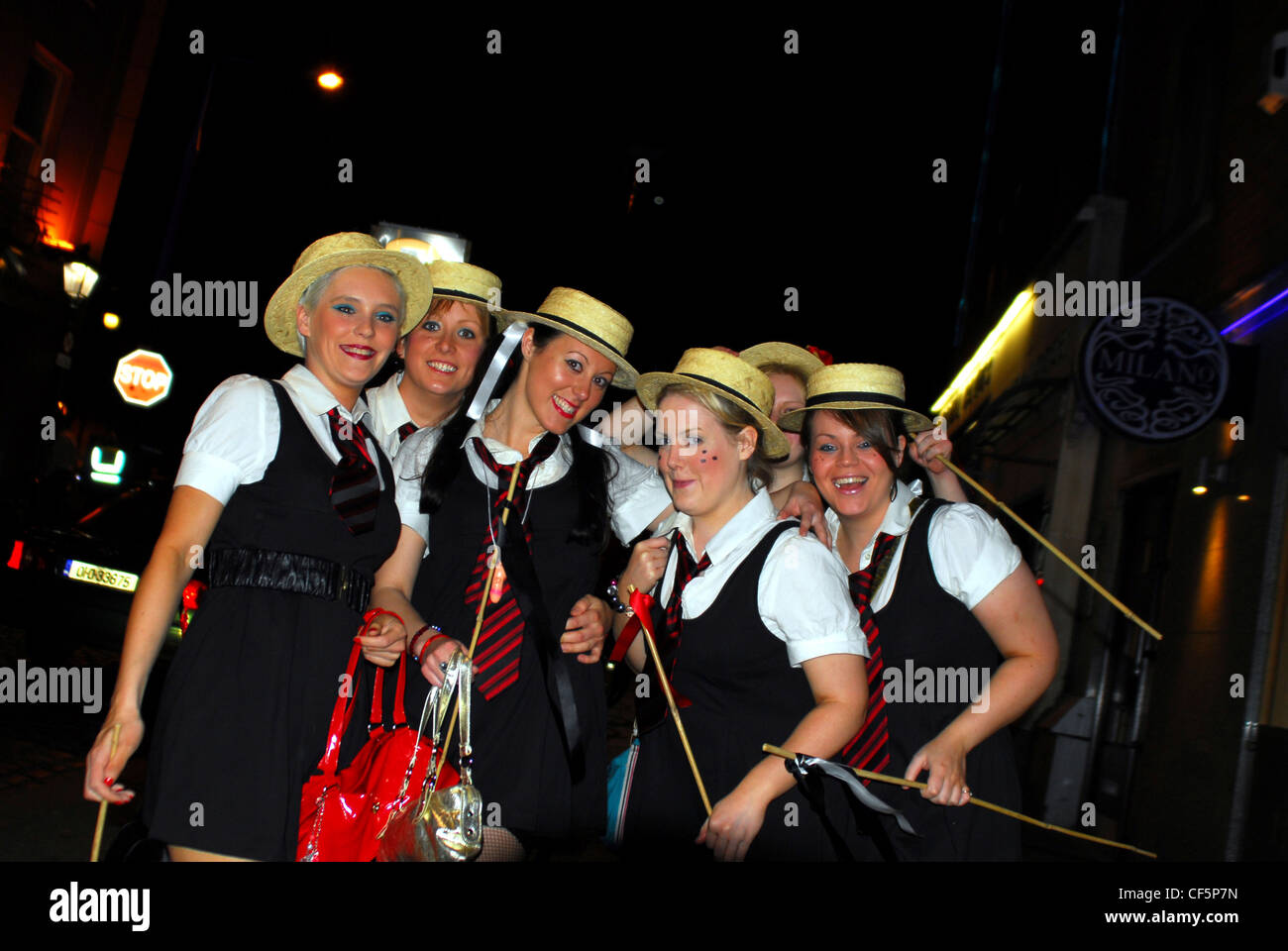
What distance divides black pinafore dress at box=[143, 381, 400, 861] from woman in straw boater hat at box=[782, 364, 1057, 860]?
4.69 ft

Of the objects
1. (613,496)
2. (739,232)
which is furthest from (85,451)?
(613,496)

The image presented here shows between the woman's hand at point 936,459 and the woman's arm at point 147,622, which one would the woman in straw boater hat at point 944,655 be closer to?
the woman's hand at point 936,459

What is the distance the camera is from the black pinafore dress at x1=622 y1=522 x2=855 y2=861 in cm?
271

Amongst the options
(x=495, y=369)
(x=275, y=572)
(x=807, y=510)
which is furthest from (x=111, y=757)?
(x=807, y=510)

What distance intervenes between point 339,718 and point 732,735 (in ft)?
3.48

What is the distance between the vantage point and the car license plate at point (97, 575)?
280 inches

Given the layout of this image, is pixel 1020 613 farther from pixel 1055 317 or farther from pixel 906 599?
pixel 1055 317

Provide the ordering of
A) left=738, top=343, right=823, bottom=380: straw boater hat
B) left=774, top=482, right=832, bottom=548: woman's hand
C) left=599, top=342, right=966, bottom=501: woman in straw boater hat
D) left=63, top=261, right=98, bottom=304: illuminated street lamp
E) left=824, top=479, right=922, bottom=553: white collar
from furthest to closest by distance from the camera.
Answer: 1. left=63, top=261, right=98, bottom=304: illuminated street lamp
2. left=738, top=343, right=823, bottom=380: straw boater hat
3. left=599, top=342, right=966, bottom=501: woman in straw boater hat
4. left=774, top=482, right=832, bottom=548: woman's hand
5. left=824, top=479, right=922, bottom=553: white collar

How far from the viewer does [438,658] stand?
108 inches

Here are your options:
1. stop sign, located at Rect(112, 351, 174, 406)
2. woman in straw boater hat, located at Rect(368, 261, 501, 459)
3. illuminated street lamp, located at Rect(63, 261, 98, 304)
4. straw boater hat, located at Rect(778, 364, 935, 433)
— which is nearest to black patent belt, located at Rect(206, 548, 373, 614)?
woman in straw boater hat, located at Rect(368, 261, 501, 459)

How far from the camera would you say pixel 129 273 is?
1894 cm

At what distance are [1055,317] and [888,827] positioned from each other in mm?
11628

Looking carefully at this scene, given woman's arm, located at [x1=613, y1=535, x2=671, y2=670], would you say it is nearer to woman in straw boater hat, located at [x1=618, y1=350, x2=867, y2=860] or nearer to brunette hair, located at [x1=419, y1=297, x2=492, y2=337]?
woman in straw boater hat, located at [x1=618, y1=350, x2=867, y2=860]

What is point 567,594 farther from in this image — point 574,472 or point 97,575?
point 97,575
